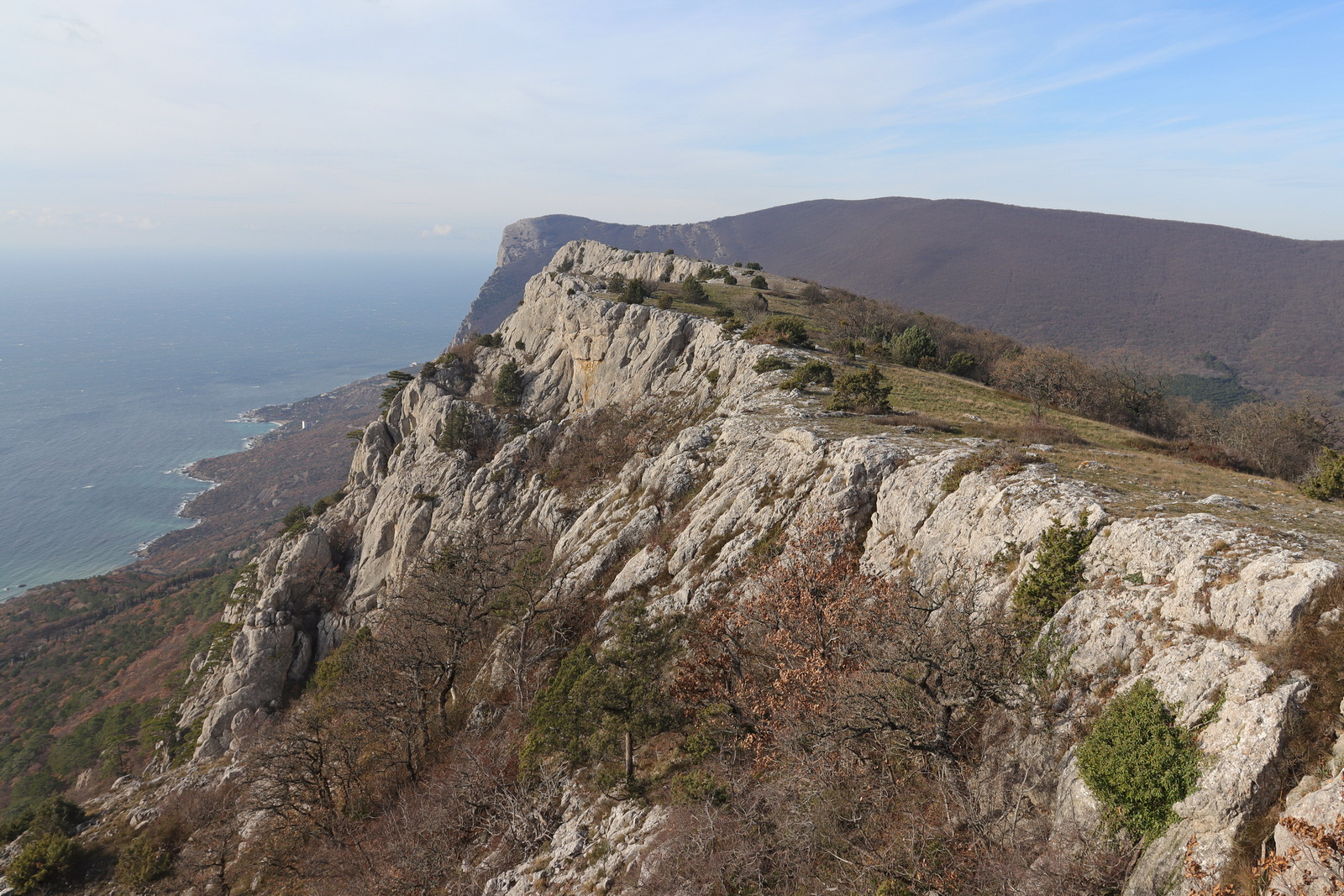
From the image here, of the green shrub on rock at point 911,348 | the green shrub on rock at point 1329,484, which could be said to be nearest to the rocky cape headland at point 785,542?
the green shrub on rock at point 1329,484

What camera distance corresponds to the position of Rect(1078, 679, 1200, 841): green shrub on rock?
898 centimetres

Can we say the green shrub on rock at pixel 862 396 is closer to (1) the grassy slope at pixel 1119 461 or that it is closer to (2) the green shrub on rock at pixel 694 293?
(1) the grassy slope at pixel 1119 461

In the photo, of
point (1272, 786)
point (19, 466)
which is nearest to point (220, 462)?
point (19, 466)

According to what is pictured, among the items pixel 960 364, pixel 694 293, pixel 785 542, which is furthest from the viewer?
pixel 694 293

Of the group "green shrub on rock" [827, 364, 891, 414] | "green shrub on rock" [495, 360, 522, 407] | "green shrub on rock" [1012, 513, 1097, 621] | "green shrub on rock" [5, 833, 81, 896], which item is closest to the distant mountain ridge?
"green shrub on rock" [495, 360, 522, 407]

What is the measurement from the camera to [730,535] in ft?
77.2

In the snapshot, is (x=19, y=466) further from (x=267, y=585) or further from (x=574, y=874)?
(x=574, y=874)

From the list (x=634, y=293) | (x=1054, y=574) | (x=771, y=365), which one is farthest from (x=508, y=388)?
(x=1054, y=574)

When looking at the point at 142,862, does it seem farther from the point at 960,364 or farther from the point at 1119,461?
the point at 960,364

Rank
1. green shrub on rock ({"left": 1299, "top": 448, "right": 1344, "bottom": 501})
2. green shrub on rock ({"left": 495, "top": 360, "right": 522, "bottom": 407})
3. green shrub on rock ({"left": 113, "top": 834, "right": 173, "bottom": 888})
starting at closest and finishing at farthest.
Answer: green shrub on rock ({"left": 1299, "top": 448, "right": 1344, "bottom": 501}) → green shrub on rock ({"left": 113, "top": 834, "right": 173, "bottom": 888}) → green shrub on rock ({"left": 495, "top": 360, "right": 522, "bottom": 407})

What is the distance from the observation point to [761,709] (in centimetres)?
1516

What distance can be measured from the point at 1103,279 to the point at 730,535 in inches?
6424

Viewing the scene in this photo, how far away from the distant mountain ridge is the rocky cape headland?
341 ft

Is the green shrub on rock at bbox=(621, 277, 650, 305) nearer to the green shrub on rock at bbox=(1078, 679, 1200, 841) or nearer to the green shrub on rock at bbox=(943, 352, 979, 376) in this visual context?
the green shrub on rock at bbox=(943, 352, 979, 376)
